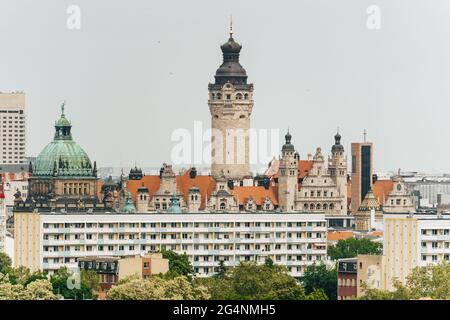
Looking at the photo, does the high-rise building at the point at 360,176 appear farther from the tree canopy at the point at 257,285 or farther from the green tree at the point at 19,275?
the tree canopy at the point at 257,285

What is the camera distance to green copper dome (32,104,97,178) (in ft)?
280

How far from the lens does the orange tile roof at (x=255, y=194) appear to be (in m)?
87.8

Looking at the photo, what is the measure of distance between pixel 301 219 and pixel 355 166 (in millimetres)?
23642

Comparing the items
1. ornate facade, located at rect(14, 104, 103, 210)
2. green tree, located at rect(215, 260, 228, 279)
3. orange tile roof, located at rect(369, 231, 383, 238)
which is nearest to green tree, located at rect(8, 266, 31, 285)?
green tree, located at rect(215, 260, 228, 279)

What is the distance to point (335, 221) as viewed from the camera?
295ft

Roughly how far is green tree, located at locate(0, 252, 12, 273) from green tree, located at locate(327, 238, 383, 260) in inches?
336

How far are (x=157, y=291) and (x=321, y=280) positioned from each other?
17.2 m

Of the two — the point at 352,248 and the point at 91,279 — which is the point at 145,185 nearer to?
the point at 352,248

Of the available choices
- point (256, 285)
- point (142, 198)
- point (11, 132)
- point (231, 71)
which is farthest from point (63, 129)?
point (256, 285)

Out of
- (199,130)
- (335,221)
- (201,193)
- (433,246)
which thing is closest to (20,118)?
(201,193)

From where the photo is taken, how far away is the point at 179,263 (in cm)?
5912

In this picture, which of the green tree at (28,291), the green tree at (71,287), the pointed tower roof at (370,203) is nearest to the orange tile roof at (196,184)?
the pointed tower roof at (370,203)
